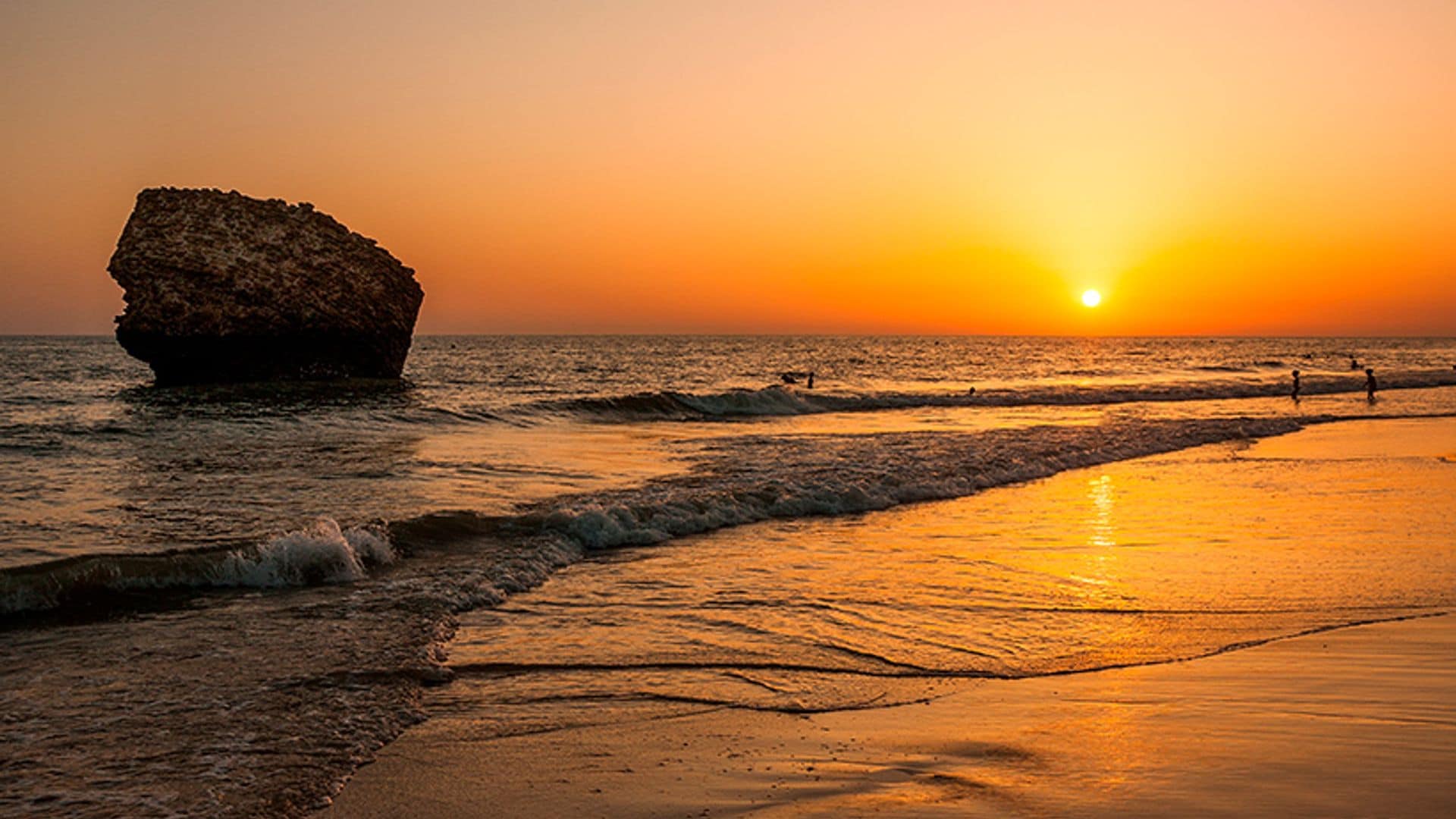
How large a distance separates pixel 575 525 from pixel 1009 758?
7.96 metres

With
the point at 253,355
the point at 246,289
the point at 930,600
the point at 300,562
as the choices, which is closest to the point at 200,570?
the point at 300,562

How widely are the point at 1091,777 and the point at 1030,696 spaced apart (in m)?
1.45

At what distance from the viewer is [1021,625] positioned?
8281 mm

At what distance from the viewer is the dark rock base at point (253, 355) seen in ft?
121

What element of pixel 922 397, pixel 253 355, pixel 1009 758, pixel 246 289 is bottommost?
pixel 1009 758

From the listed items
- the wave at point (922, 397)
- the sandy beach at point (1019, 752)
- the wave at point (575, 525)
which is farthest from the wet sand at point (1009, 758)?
the wave at point (922, 397)

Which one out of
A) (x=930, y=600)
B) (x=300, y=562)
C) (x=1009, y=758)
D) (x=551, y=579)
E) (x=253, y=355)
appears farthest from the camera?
(x=253, y=355)

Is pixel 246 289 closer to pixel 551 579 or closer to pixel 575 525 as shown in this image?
pixel 575 525

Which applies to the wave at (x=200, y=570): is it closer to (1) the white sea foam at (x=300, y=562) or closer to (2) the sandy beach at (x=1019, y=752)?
(1) the white sea foam at (x=300, y=562)

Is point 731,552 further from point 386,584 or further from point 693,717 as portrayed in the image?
point 693,717

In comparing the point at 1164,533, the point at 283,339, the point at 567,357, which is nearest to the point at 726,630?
the point at 1164,533

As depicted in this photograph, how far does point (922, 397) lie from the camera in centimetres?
4519

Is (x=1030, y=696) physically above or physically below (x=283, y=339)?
below

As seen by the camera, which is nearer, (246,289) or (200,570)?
(200,570)
